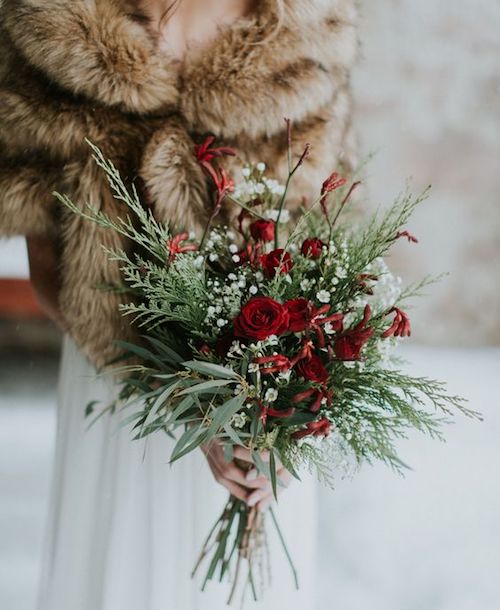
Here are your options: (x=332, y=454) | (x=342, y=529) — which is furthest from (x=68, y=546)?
(x=342, y=529)

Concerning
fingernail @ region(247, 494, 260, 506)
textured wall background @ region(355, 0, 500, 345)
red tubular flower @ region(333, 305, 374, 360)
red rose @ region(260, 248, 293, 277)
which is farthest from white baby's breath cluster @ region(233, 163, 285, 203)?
textured wall background @ region(355, 0, 500, 345)

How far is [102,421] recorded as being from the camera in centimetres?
128

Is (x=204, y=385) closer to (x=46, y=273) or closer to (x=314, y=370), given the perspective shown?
(x=314, y=370)

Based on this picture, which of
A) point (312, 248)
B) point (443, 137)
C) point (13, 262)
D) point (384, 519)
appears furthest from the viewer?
point (443, 137)

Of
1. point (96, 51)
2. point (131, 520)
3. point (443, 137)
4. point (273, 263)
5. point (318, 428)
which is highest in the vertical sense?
point (443, 137)

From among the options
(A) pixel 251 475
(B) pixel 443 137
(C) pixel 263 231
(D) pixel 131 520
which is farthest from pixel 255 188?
(B) pixel 443 137

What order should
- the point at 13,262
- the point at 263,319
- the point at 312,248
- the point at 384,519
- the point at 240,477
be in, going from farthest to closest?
the point at 384,519 < the point at 13,262 < the point at 240,477 < the point at 312,248 < the point at 263,319

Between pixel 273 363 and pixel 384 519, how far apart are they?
4.87 ft

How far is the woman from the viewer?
1.09 meters

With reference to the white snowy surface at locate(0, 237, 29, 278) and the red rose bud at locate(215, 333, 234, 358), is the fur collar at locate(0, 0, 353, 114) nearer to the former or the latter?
the red rose bud at locate(215, 333, 234, 358)

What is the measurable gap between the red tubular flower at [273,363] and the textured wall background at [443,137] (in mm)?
1510

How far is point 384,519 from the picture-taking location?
217 centimetres

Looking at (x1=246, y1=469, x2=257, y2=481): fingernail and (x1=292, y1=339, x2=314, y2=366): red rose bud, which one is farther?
(x1=246, y1=469, x2=257, y2=481): fingernail

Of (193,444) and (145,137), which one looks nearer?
(193,444)
